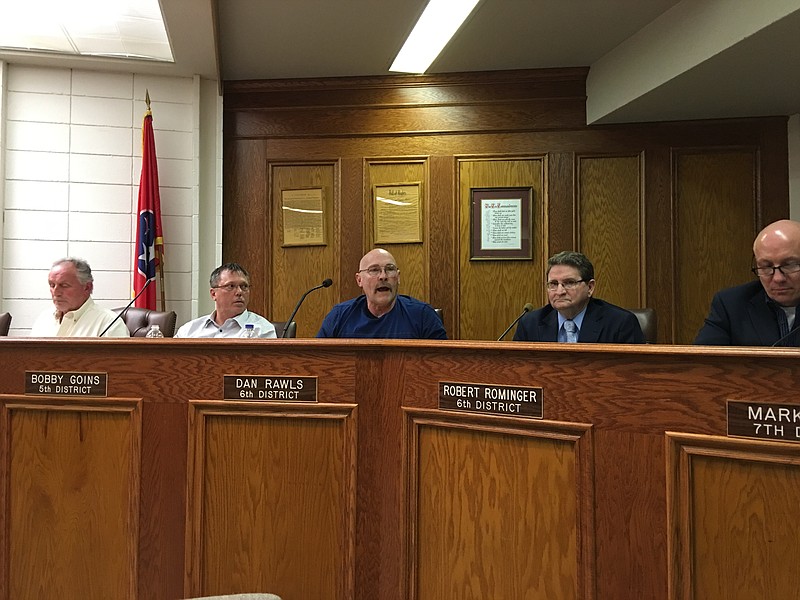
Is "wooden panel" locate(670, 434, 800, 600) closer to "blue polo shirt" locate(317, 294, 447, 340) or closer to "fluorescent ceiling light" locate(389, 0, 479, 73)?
"blue polo shirt" locate(317, 294, 447, 340)

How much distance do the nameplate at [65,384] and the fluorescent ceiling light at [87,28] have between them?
2.17m

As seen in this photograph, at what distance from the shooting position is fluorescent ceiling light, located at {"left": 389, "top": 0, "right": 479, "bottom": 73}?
356 cm

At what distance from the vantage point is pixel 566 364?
1607 millimetres

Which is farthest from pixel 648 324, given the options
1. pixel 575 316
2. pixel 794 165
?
pixel 794 165

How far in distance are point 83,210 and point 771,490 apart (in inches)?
158

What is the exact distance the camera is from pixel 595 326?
2.59m

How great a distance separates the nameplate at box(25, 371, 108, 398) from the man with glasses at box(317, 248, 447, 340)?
1.12 metres

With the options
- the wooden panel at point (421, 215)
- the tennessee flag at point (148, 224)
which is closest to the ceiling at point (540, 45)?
the tennessee flag at point (148, 224)

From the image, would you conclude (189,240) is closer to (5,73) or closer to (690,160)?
(5,73)

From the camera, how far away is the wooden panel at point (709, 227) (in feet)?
13.7

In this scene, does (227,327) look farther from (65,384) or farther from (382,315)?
(65,384)

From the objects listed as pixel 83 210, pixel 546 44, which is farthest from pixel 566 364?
pixel 83 210

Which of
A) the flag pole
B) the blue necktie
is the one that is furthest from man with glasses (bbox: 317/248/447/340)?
the flag pole

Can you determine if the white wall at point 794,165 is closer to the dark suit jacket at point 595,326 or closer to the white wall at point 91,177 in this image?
the dark suit jacket at point 595,326
